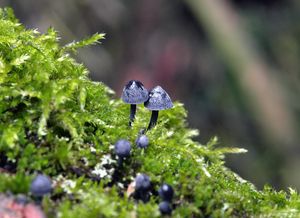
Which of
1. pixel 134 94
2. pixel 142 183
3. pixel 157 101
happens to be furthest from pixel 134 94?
pixel 142 183

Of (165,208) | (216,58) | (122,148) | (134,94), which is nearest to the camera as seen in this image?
(165,208)

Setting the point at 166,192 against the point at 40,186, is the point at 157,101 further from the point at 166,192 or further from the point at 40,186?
the point at 40,186

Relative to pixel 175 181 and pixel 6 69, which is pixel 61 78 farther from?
pixel 175 181

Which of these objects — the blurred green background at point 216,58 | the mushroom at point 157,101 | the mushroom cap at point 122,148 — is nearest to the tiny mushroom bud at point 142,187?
the mushroom cap at point 122,148

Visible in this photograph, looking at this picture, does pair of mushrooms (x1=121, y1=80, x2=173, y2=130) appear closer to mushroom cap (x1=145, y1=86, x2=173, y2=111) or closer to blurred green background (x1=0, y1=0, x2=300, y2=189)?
mushroom cap (x1=145, y1=86, x2=173, y2=111)

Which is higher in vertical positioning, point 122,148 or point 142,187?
point 122,148
